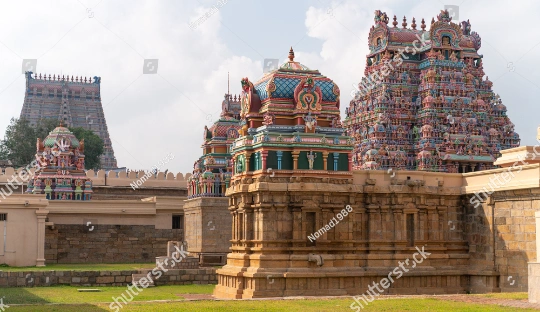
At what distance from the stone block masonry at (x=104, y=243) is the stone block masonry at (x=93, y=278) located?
9.97m

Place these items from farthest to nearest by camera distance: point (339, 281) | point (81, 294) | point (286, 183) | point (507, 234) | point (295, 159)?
point (81, 294), point (295, 159), point (507, 234), point (339, 281), point (286, 183)

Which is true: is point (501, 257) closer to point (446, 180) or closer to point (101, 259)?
point (446, 180)

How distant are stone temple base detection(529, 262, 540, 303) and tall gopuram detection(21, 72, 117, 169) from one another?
74.6 meters

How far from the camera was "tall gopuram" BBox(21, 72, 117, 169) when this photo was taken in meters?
94.8

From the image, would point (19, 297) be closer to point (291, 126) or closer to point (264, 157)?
point (264, 157)

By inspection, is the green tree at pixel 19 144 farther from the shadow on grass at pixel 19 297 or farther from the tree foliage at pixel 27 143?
the shadow on grass at pixel 19 297

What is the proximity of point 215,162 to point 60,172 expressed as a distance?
12.6m

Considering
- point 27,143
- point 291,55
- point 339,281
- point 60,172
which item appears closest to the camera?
point 339,281

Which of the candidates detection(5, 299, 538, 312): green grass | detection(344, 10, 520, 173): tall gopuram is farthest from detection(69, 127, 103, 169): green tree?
detection(5, 299, 538, 312): green grass

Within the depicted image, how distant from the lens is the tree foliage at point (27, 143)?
82.0 m

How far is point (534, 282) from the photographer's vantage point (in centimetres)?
2139

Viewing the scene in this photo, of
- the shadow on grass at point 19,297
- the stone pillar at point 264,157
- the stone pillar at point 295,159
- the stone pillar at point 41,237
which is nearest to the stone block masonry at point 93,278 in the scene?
the shadow on grass at point 19,297

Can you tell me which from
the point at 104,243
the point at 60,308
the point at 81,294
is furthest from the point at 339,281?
the point at 104,243

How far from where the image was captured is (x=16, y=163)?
269 ft
